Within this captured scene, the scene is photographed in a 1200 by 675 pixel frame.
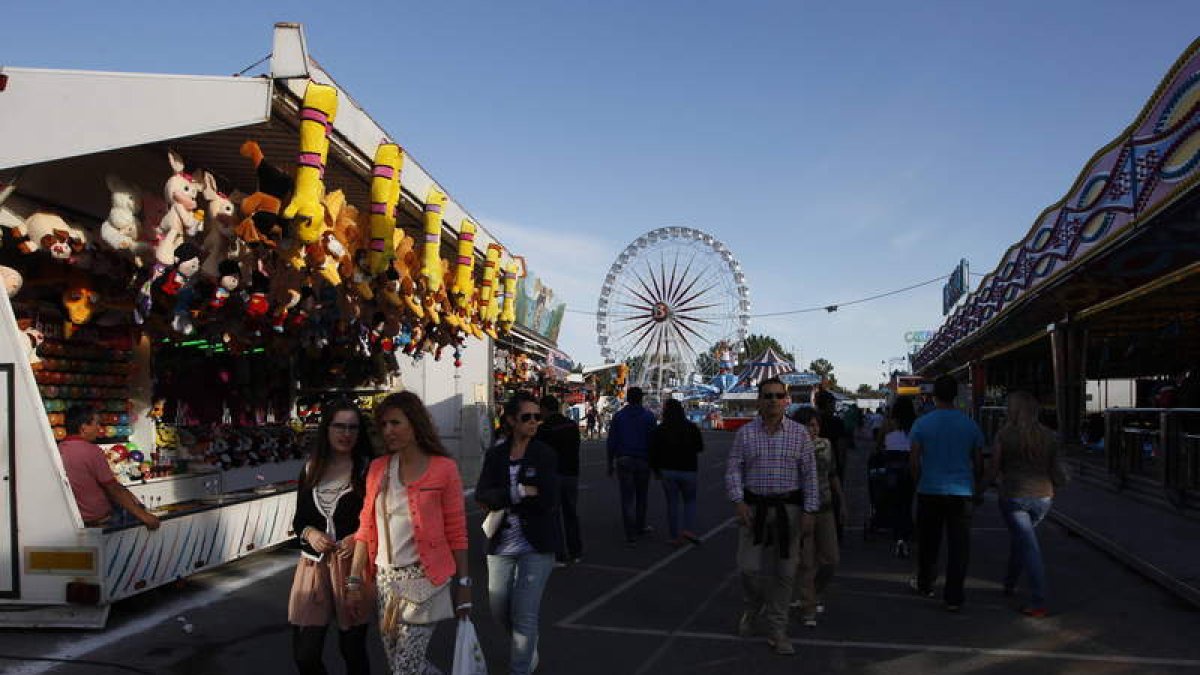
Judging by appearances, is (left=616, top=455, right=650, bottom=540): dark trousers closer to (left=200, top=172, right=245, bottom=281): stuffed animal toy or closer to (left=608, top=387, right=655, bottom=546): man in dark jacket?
(left=608, top=387, right=655, bottom=546): man in dark jacket

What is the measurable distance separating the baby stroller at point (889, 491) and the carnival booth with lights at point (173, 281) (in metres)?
5.73

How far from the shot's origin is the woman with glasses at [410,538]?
424 cm

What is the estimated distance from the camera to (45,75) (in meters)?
7.36

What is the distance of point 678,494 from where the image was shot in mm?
11281

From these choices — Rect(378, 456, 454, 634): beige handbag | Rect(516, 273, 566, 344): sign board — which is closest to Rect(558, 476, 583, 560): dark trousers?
Rect(378, 456, 454, 634): beige handbag

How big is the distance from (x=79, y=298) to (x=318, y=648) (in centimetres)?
610

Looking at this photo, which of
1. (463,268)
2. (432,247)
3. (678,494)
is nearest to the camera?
(678,494)

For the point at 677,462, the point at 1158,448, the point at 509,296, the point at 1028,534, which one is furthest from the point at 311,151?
the point at 1158,448

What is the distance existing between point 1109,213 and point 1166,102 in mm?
2257

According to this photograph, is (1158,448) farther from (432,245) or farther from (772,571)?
(432,245)

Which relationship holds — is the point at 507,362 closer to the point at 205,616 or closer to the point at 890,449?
the point at 890,449

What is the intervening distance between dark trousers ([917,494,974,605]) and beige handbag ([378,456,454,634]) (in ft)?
14.9

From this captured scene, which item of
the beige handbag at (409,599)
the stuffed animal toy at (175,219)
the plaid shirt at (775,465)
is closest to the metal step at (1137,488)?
the plaid shirt at (775,465)

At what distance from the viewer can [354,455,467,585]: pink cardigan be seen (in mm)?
4262
